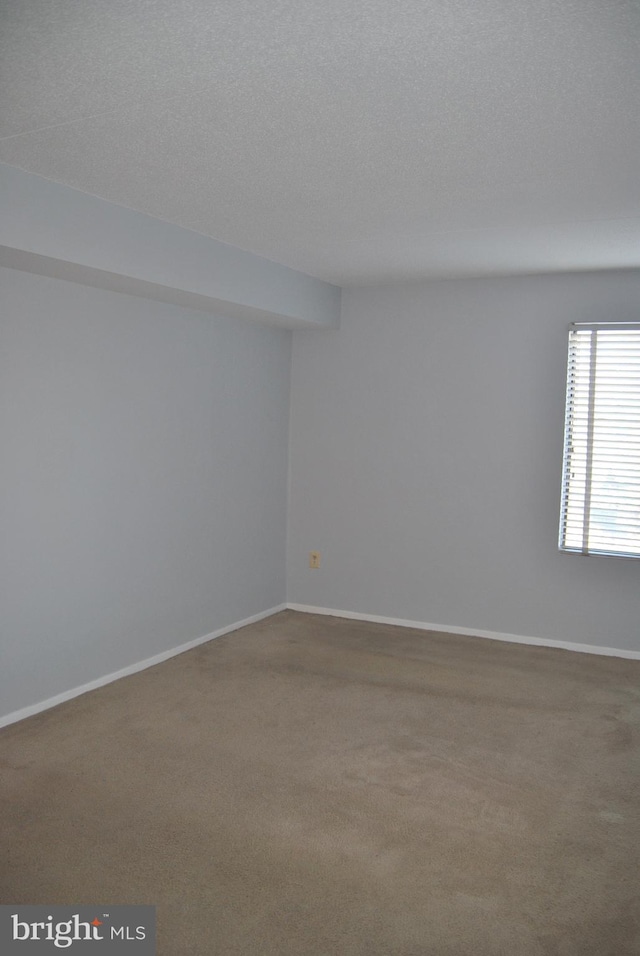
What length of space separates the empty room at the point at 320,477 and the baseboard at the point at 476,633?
0.08 feet

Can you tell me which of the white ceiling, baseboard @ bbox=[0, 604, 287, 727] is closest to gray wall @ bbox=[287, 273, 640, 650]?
baseboard @ bbox=[0, 604, 287, 727]

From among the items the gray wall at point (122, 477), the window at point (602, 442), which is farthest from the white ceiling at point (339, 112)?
the window at point (602, 442)

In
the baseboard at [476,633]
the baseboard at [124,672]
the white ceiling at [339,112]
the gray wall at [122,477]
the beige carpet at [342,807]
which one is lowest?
the beige carpet at [342,807]

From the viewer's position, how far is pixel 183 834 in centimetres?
277

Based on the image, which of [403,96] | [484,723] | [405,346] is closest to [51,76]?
[403,96]

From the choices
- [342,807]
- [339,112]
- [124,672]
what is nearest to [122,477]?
[124,672]

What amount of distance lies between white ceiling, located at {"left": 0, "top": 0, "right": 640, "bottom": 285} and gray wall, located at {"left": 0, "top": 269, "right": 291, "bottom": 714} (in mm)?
776

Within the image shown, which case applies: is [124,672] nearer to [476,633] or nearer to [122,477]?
[122,477]

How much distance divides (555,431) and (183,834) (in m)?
3.37

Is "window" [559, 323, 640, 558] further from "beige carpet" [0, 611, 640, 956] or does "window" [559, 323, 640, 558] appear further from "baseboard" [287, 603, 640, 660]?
"beige carpet" [0, 611, 640, 956]

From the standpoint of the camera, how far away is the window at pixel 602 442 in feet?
15.7

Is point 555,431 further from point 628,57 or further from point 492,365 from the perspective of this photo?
point 628,57

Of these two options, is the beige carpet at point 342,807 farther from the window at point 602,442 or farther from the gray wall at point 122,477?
the window at point 602,442

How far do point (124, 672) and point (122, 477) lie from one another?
1042 millimetres
